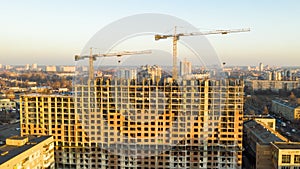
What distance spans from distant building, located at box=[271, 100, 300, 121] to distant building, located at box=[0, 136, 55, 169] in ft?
25.7

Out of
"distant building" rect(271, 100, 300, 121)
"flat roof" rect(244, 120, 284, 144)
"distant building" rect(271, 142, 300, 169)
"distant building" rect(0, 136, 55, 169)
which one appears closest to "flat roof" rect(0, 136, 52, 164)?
"distant building" rect(0, 136, 55, 169)

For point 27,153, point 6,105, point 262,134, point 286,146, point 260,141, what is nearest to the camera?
point 27,153

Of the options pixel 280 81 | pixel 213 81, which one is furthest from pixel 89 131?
pixel 280 81

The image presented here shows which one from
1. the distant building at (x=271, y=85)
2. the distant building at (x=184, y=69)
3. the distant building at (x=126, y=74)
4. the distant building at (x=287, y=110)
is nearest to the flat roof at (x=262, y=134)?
the distant building at (x=184, y=69)

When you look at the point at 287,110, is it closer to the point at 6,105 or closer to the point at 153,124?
the point at 153,124

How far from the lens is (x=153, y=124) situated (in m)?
4.13

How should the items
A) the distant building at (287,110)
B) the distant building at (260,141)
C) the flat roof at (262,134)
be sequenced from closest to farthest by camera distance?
1. the distant building at (260,141)
2. the flat roof at (262,134)
3. the distant building at (287,110)

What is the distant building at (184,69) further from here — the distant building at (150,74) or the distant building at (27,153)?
the distant building at (27,153)

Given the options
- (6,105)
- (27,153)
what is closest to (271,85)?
(6,105)

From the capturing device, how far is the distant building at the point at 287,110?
843 centimetres

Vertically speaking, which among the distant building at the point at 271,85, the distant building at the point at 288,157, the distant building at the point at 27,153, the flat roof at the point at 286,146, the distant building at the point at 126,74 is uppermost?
the distant building at the point at 126,74

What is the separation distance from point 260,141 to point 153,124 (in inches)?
79.0

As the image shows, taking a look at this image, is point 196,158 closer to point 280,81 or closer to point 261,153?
point 261,153

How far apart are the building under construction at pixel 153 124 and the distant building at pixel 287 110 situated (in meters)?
5.46
